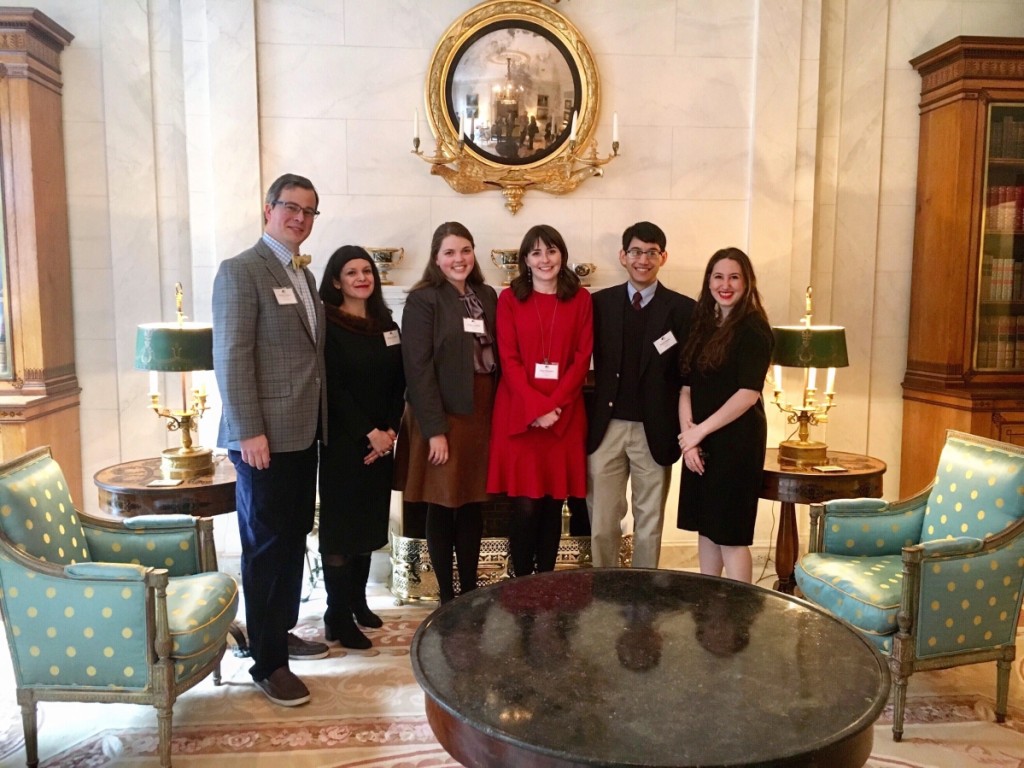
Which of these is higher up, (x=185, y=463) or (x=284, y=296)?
(x=284, y=296)

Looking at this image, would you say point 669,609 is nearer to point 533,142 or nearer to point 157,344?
point 157,344

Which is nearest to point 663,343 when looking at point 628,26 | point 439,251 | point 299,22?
point 439,251

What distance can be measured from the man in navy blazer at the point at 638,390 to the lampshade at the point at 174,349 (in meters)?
1.53

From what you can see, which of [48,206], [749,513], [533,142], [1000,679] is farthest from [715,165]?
[48,206]

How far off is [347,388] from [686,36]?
8.04 feet

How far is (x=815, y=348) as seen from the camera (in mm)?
3197

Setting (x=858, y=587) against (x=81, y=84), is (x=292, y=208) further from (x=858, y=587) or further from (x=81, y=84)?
(x=858, y=587)

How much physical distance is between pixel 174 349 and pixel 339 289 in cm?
71

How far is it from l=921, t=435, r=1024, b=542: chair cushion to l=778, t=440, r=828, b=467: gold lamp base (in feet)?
1.73

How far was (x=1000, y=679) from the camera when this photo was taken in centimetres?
242

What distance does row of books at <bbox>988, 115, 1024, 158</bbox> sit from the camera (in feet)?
11.8

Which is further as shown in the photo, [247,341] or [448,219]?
[448,219]

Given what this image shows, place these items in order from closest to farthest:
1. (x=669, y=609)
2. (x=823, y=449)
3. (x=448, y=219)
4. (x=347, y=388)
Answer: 1. (x=669, y=609)
2. (x=347, y=388)
3. (x=823, y=449)
4. (x=448, y=219)

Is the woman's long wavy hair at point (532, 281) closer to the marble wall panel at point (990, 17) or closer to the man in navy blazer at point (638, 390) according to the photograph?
the man in navy blazer at point (638, 390)
